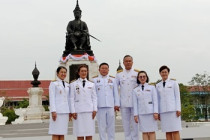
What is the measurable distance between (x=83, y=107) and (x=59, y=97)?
461mm

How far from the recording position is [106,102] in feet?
19.3

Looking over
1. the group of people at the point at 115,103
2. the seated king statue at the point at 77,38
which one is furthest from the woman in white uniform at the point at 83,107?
the seated king statue at the point at 77,38

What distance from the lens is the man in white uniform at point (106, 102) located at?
19.3 ft

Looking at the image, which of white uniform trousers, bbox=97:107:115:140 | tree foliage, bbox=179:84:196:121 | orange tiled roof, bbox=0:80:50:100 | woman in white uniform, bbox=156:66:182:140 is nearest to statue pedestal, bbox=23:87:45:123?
white uniform trousers, bbox=97:107:115:140

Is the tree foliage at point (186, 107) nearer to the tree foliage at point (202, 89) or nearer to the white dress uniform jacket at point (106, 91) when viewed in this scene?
the tree foliage at point (202, 89)

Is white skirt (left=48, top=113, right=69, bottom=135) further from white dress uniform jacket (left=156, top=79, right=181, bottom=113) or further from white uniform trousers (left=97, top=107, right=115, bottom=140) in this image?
white dress uniform jacket (left=156, top=79, right=181, bottom=113)

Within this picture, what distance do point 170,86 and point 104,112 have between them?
53.2 inches

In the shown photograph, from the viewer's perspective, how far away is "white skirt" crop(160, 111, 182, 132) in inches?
216

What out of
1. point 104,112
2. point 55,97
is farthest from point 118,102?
point 55,97

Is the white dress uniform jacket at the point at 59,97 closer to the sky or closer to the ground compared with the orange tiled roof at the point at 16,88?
closer to the ground

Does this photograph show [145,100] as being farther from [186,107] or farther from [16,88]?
[16,88]

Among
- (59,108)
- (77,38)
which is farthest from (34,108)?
(59,108)

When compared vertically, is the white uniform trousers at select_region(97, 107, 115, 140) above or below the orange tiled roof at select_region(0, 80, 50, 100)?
below

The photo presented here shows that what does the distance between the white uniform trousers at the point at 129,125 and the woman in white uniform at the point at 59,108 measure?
1.19 m
